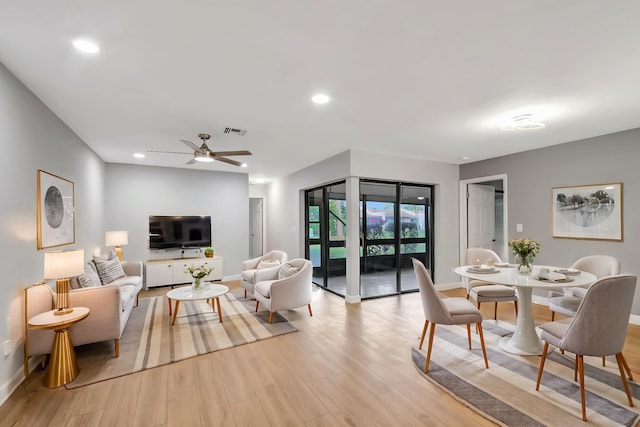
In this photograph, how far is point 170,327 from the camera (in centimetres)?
381

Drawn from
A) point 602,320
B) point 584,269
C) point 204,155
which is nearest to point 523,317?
point 602,320

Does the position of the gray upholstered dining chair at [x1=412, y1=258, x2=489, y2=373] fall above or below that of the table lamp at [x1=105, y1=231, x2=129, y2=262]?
below

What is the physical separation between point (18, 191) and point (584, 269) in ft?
19.4

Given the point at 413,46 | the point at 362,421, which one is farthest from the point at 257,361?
the point at 413,46

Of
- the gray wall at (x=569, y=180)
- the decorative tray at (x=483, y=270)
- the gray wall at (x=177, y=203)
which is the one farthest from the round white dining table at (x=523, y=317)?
the gray wall at (x=177, y=203)

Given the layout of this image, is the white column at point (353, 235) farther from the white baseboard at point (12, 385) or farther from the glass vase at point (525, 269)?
the white baseboard at point (12, 385)

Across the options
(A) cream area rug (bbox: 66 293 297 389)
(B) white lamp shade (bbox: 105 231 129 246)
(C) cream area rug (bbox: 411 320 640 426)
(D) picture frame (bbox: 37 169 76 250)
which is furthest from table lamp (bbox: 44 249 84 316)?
(C) cream area rug (bbox: 411 320 640 426)

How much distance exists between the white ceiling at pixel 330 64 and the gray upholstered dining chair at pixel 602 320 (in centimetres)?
161

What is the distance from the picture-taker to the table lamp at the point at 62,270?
101 inches

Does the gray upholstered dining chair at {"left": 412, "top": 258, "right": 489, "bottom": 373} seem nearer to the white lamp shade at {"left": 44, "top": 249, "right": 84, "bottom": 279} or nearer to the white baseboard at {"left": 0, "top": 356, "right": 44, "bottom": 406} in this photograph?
the white lamp shade at {"left": 44, "top": 249, "right": 84, "bottom": 279}

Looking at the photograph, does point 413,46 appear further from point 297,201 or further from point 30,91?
point 297,201

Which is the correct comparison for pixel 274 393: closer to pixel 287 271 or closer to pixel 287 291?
pixel 287 291

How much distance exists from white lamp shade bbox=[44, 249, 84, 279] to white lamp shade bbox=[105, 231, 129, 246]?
2.95m

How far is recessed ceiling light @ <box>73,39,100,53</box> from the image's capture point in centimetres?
193
